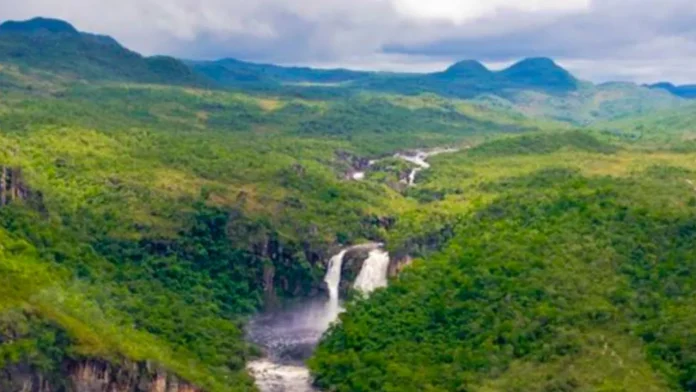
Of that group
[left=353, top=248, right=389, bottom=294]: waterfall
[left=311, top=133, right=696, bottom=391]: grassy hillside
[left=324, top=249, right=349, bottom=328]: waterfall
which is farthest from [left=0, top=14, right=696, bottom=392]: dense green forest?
[left=353, top=248, right=389, bottom=294]: waterfall

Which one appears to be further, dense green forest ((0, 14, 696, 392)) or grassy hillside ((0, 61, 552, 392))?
grassy hillside ((0, 61, 552, 392))

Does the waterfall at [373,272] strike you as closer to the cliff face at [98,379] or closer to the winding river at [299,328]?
the winding river at [299,328]

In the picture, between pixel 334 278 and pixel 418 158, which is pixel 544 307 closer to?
pixel 334 278

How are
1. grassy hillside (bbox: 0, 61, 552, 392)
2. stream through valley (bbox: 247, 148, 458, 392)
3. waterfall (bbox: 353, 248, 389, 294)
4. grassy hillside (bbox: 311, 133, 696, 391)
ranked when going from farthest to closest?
waterfall (bbox: 353, 248, 389, 294), stream through valley (bbox: 247, 148, 458, 392), grassy hillside (bbox: 0, 61, 552, 392), grassy hillside (bbox: 311, 133, 696, 391)

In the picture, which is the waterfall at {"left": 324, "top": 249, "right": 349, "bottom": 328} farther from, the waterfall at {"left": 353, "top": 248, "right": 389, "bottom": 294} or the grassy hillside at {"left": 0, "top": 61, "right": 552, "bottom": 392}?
the waterfall at {"left": 353, "top": 248, "right": 389, "bottom": 294}

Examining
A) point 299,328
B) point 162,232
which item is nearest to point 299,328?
point 299,328

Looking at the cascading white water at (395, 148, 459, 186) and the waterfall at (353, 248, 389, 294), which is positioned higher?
the cascading white water at (395, 148, 459, 186)

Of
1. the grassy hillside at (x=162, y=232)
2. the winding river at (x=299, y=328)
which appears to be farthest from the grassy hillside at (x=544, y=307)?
the grassy hillside at (x=162, y=232)
